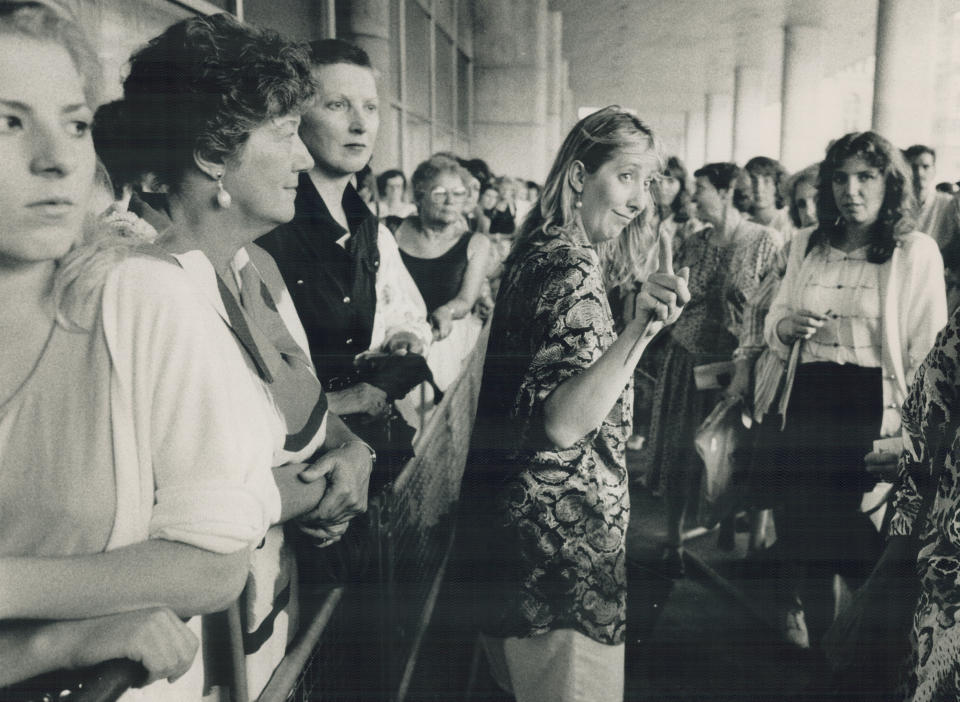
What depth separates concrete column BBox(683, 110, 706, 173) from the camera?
40.8 meters

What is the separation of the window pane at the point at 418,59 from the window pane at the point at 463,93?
3.32 metres

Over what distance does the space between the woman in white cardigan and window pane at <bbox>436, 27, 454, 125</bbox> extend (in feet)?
23.0

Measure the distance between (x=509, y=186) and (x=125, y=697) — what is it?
24.1 ft

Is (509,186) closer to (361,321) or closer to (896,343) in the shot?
(896,343)

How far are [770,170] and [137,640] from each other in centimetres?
448

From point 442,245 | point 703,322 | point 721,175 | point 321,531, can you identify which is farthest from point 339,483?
point 721,175

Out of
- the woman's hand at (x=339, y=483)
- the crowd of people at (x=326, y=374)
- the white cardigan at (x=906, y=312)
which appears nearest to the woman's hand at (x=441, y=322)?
the crowd of people at (x=326, y=374)

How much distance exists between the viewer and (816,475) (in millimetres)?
2584

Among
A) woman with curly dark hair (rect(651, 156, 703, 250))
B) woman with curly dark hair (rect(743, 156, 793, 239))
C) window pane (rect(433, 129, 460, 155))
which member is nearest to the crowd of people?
woman with curly dark hair (rect(743, 156, 793, 239))

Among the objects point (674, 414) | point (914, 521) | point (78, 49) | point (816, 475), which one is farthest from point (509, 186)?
point (78, 49)

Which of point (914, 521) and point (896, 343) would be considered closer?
point (914, 521)

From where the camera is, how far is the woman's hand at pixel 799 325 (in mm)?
2447

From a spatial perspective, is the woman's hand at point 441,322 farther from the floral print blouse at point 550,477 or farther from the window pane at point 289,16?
the floral print blouse at point 550,477

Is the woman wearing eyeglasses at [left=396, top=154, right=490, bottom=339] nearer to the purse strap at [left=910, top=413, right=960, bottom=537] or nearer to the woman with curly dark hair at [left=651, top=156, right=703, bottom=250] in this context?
the woman with curly dark hair at [left=651, top=156, right=703, bottom=250]
